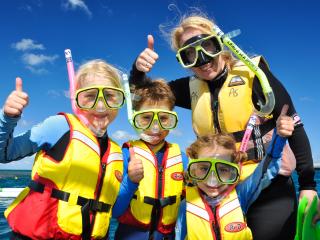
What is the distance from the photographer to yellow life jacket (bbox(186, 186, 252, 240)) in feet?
9.96

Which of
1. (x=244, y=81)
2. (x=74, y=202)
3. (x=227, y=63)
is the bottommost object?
(x=74, y=202)

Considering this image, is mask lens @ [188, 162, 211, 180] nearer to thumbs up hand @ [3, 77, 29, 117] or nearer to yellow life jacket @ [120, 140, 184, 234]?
yellow life jacket @ [120, 140, 184, 234]

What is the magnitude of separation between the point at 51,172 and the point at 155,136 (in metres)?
1.19

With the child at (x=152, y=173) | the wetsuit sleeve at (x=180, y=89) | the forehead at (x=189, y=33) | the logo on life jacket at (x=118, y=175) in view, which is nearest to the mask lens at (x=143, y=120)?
the child at (x=152, y=173)

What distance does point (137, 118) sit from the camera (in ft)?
11.7

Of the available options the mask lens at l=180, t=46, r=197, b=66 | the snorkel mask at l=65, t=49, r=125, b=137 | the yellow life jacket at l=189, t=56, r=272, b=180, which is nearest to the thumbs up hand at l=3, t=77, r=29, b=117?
the snorkel mask at l=65, t=49, r=125, b=137

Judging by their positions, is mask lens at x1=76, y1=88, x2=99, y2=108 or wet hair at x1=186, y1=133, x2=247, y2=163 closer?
mask lens at x1=76, y1=88, x2=99, y2=108

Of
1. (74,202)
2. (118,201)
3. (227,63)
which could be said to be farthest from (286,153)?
(74,202)

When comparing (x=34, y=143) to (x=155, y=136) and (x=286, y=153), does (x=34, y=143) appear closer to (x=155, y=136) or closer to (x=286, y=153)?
(x=155, y=136)

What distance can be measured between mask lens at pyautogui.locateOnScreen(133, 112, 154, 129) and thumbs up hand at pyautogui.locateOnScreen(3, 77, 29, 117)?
141cm

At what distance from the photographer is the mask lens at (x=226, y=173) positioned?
3.15 meters

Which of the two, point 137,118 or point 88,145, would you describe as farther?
point 137,118

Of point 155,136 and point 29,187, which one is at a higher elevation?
point 155,136

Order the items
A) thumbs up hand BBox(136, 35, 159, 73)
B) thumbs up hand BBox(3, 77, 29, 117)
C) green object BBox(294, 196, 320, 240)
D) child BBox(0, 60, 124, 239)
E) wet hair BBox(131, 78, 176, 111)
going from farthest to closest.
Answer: wet hair BBox(131, 78, 176, 111)
thumbs up hand BBox(136, 35, 159, 73)
green object BBox(294, 196, 320, 240)
child BBox(0, 60, 124, 239)
thumbs up hand BBox(3, 77, 29, 117)
